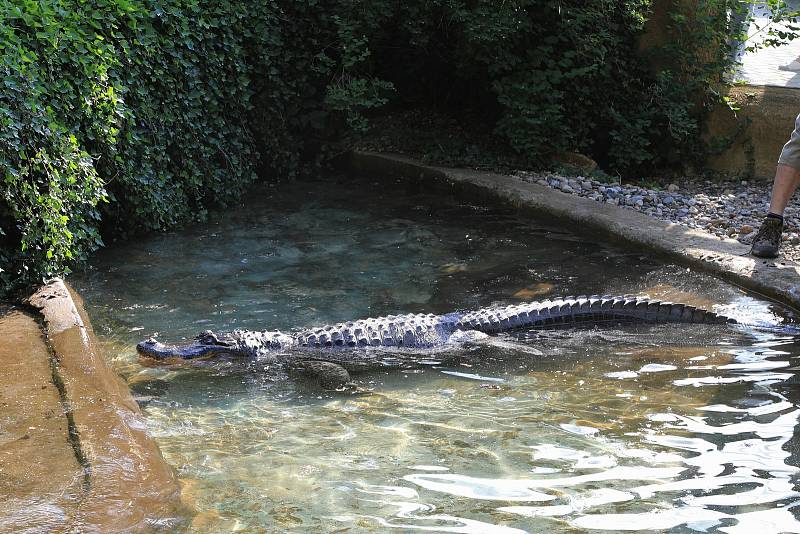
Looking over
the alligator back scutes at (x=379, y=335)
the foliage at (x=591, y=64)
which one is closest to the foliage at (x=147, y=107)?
the foliage at (x=591, y=64)

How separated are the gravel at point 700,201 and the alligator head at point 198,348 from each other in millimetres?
3945

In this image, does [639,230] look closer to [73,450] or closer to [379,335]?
[379,335]

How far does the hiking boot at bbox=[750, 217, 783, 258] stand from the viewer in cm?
581

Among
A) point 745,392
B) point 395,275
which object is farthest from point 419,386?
point 395,275

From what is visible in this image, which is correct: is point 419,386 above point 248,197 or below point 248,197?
below

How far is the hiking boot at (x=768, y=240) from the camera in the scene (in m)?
5.81

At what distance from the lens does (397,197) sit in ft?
29.1

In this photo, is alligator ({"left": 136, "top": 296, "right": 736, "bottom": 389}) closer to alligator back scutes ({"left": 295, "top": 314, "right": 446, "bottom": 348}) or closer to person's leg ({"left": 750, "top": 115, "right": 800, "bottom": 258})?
alligator back scutes ({"left": 295, "top": 314, "right": 446, "bottom": 348})

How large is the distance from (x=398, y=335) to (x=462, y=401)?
88 cm

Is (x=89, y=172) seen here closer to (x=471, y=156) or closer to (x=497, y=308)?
(x=497, y=308)

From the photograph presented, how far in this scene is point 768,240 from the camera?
589 centimetres

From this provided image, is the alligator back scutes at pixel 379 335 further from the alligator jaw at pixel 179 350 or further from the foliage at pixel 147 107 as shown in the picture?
the foliage at pixel 147 107

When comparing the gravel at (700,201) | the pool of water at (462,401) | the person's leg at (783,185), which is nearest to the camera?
the pool of water at (462,401)

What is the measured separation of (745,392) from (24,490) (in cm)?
319
